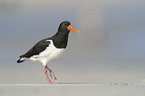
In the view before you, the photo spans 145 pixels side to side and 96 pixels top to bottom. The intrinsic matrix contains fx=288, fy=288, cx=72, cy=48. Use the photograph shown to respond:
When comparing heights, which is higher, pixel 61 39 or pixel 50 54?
pixel 61 39

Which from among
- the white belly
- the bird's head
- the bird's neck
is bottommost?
the white belly

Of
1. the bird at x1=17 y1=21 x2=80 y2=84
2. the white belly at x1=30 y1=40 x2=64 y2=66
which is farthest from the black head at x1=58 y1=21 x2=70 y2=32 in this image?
the white belly at x1=30 y1=40 x2=64 y2=66

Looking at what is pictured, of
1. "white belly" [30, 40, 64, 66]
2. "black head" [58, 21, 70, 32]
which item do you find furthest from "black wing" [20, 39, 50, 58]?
"black head" [58, 21, 70, 32]

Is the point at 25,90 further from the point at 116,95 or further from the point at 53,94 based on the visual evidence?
the point at 116,95

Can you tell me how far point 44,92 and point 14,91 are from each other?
79 cm

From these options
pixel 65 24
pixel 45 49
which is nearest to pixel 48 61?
pixel 45 49

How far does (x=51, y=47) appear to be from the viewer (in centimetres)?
850

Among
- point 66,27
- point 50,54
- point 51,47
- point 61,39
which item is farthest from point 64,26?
point 50,54

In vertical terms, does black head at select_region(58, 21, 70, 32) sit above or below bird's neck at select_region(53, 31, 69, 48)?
above

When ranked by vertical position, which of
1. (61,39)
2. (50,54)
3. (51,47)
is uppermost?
(61,39)

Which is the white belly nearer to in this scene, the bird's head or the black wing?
the black wing

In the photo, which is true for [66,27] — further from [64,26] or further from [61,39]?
[61,39]

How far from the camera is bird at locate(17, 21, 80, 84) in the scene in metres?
8.49

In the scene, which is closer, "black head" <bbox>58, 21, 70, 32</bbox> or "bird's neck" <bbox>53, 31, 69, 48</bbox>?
"bird's neck" <bbox>53, 31, 69, 48</bbox>
